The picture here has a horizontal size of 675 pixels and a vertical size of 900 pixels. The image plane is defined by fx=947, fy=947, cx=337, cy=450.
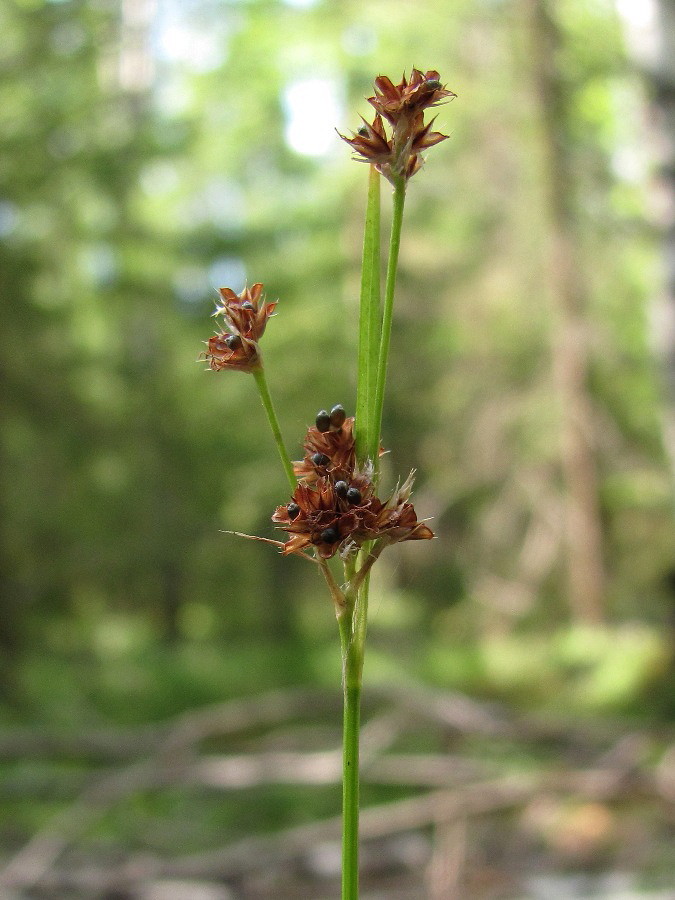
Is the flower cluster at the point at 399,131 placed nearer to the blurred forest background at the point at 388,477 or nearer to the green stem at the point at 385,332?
the green stem at the point at 385,332

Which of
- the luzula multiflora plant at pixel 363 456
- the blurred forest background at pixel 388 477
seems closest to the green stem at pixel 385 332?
the luzula multiflora plant at pixel 363 456

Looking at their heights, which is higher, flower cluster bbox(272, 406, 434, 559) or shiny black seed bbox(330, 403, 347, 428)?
shiny black seed bbox(330, 403, 347, 428)

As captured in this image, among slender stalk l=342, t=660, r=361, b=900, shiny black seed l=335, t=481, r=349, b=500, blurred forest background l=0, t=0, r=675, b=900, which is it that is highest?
blurred forest background l=0, t=0, r=675, b=900

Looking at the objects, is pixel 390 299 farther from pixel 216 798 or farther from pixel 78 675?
pixel 78 675

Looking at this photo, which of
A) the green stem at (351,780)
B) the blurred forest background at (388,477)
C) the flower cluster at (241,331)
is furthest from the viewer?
the blurred forest background at (388,477)

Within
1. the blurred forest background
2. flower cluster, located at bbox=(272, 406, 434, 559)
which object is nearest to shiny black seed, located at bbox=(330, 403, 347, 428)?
flower cluster, located at bbox=(272, 406, 434, 559)

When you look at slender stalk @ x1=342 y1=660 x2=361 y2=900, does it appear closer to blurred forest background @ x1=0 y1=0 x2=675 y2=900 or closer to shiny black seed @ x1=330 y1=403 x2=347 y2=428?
shiny black seed @ x1=330 y1=403 x2=347 y2=428

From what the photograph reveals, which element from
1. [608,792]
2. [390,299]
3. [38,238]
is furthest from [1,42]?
[390,299]
